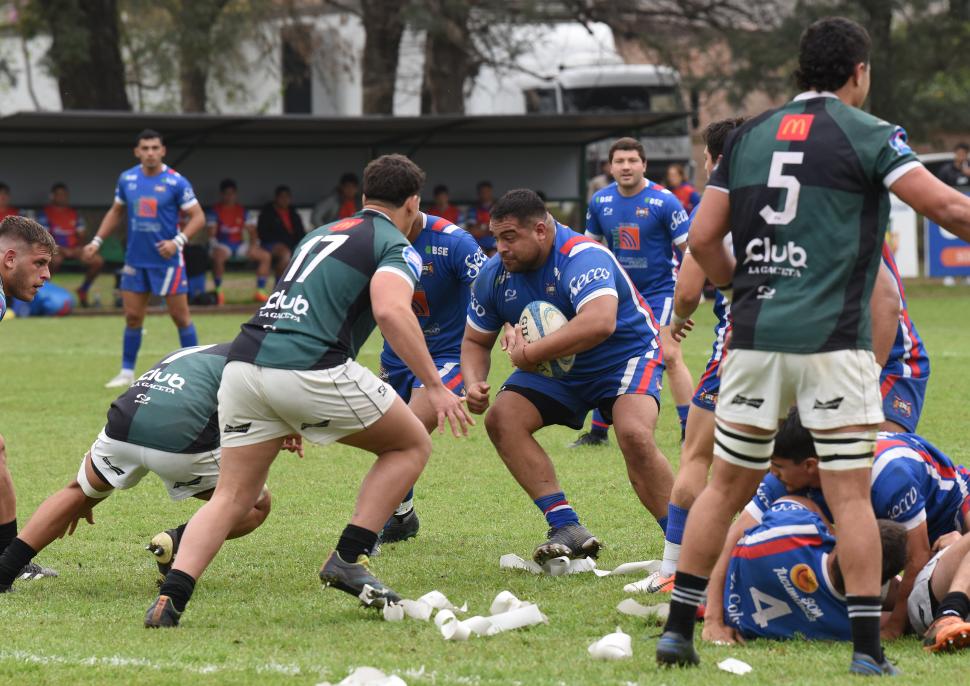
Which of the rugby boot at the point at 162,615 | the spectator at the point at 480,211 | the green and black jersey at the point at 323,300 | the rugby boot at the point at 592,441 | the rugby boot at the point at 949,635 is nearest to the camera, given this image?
the rugby boot at the point at 949,635

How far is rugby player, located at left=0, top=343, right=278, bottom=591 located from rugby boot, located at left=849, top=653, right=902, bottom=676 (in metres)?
2.65

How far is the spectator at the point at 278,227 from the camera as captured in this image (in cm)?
2431

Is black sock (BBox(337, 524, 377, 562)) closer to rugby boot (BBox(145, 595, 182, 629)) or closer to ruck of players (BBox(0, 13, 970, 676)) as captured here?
ruck of players (BBox(0, 13, 970, 676))

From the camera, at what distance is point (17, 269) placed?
20.4 ft

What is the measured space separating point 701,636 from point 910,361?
1645mm

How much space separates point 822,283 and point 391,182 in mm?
2026

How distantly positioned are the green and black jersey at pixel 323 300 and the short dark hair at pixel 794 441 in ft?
5.16

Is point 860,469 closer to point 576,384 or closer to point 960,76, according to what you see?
point 576,384

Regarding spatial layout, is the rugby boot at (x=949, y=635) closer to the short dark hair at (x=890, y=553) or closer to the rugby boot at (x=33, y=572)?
the short dark hair at (x=890, y=553)

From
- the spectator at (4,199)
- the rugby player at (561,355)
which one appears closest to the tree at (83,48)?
the spectator at (4,199)

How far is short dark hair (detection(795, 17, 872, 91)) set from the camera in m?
4.55

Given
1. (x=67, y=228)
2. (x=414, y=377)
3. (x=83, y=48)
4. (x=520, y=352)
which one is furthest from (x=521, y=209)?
(x=83, y=48)

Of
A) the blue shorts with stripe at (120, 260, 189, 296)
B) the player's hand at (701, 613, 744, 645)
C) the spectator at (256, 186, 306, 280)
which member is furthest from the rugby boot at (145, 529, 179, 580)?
the spectator at (256, 186, 306, 280)

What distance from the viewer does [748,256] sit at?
4637 mm
